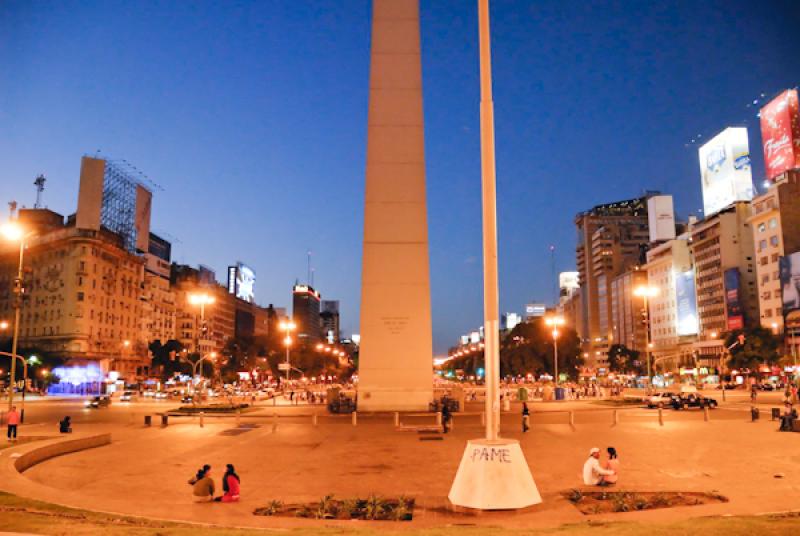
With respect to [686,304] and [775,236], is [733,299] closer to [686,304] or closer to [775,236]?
[775,236]

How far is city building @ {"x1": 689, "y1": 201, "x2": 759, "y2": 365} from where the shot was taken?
11775cm

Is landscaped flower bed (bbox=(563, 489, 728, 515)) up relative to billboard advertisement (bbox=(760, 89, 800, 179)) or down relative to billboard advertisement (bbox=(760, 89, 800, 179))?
down

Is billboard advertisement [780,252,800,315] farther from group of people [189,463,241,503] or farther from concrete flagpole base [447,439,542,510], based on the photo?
group of people [189,463,241,503]

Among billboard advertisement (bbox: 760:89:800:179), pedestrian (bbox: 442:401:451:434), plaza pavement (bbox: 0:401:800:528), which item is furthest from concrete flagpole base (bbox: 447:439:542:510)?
billboard advertisement (bbox: 760:89:800:179)

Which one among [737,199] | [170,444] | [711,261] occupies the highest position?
[737,199]

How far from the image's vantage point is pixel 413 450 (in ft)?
77.2

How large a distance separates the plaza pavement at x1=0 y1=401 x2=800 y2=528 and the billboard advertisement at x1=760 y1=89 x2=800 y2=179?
256ft

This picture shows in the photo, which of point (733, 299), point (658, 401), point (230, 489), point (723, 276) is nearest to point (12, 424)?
point (230, 489)

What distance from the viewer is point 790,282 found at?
9419cm

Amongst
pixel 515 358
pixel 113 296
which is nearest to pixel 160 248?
pixel 113 296

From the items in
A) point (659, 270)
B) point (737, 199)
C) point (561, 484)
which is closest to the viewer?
point (561, 484)

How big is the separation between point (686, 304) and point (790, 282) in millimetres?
49171

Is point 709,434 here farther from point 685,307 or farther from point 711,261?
point 685,307

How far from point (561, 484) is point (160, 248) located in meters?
150
